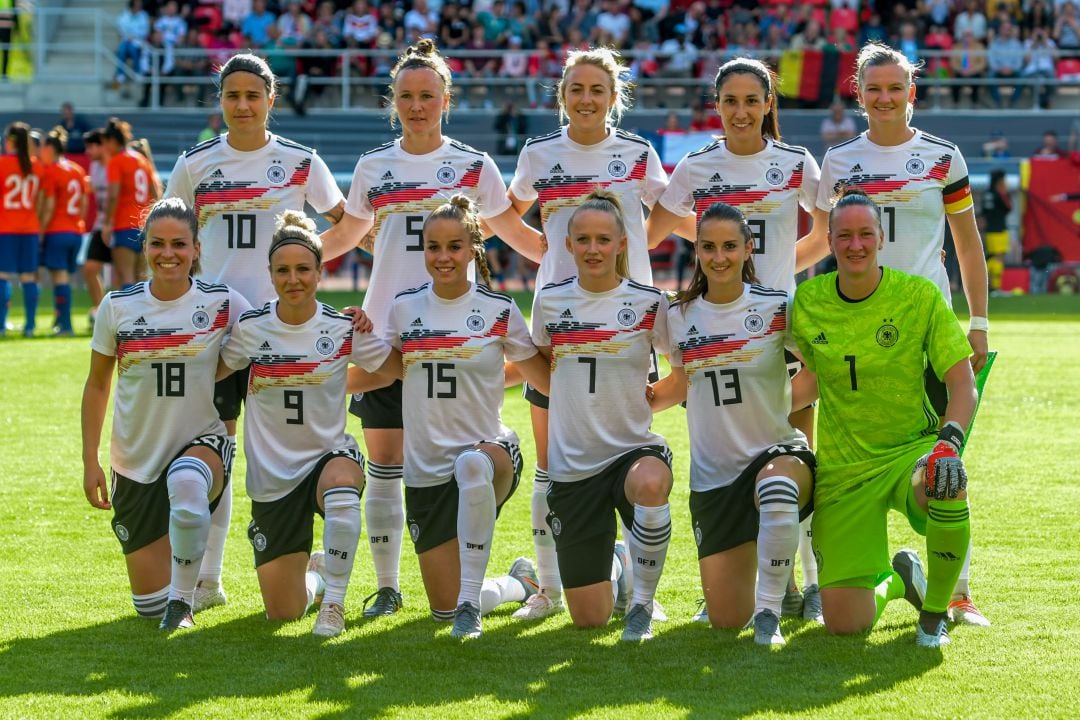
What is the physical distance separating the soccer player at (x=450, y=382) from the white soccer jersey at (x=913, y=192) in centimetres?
137

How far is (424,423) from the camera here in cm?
521

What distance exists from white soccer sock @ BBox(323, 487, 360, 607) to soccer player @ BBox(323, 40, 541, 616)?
0.48 m

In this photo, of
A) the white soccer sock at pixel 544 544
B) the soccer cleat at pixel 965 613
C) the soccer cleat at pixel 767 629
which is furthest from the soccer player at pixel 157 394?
the soccer cleat at pixel 965 613

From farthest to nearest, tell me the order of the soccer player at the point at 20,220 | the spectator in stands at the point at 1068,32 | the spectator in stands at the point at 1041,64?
the spectator in stands at the point at 1068,32 < the spectator in stands at the point at 1041,64 < the soccer player at the point at 20,220

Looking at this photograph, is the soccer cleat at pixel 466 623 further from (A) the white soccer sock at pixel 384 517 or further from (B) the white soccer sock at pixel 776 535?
(B) the white soccer sock at pixel 776 535

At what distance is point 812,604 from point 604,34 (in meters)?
19.8

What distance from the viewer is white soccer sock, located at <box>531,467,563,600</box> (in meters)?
5.49

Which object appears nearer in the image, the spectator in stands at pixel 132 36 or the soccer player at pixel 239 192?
the soccer player at pixel 239 192

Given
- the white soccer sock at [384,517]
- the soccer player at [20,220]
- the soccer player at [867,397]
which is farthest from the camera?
the soccer player at [20,220]

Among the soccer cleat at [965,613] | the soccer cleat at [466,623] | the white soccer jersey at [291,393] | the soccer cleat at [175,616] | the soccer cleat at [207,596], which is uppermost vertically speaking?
the white soccer jersey at [291,393]

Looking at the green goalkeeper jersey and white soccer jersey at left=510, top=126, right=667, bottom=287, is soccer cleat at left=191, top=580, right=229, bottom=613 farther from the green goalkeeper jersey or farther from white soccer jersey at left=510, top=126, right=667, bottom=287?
the green goalkeeper jersey

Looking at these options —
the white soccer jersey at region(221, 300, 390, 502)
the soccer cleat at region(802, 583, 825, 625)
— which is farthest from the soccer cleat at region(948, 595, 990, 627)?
the white soccer jersey at region(221, 300, 390, 502)

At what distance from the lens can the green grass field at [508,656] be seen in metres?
4.13

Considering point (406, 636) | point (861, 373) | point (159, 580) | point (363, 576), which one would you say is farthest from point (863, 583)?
point (159, 580)
